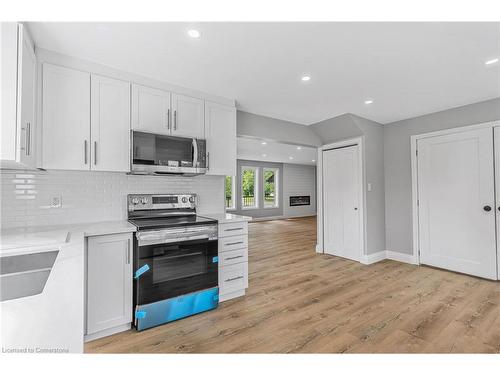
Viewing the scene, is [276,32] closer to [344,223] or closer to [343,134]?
[343,134]

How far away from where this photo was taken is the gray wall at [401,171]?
12.7 feet

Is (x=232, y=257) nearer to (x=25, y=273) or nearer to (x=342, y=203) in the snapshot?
(x=25, y=273)

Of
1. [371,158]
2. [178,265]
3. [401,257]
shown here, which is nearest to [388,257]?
[401,257]

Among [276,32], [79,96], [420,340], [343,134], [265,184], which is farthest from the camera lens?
[265,184]

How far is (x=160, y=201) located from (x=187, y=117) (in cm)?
101

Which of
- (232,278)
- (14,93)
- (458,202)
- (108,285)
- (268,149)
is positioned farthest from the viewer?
(268,149)

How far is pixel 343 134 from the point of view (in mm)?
4371

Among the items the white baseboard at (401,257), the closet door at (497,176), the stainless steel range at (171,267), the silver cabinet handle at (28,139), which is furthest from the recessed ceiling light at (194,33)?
the white baseboard at (401,257)

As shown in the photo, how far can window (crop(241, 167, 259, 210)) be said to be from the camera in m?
9.87

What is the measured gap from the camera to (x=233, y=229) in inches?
111

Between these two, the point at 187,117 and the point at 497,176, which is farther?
the point at 497,176

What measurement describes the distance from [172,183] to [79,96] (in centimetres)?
125

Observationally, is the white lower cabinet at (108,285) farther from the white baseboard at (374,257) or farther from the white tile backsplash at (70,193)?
the white baseboard at (374,257)
